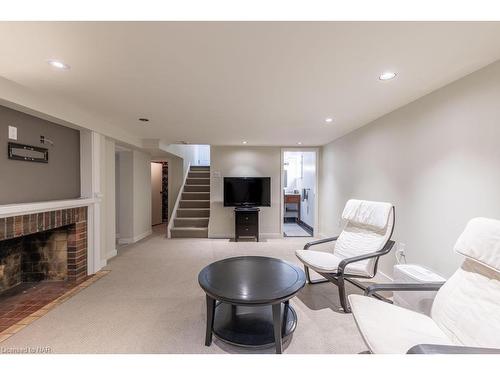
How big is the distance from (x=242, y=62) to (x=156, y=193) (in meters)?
5.80

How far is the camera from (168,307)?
2.15 meters

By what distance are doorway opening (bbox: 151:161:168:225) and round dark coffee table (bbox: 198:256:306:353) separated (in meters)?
5.06

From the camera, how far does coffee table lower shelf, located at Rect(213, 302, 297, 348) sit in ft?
5.17

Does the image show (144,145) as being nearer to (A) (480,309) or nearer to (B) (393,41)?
(B) (393,41)

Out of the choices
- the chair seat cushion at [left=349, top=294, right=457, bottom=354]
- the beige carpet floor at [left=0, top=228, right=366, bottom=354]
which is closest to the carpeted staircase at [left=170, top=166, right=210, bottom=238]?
the beige carpet floor at [left=0, top=228, right=366, bottom=354]

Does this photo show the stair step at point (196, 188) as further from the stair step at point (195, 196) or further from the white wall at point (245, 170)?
the white wall at point (245, 170)

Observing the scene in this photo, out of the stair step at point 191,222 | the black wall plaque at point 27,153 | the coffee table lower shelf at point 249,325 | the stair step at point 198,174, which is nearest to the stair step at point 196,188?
the stair step at point 198,174

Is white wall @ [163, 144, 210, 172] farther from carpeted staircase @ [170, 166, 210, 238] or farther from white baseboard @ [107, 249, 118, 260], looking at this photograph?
white baseboard @ [107, 249, 118, 260]

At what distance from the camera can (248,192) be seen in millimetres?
4918

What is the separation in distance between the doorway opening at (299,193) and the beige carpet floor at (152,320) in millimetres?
3183

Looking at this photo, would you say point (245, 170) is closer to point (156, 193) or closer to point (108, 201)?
point (108, 201)
